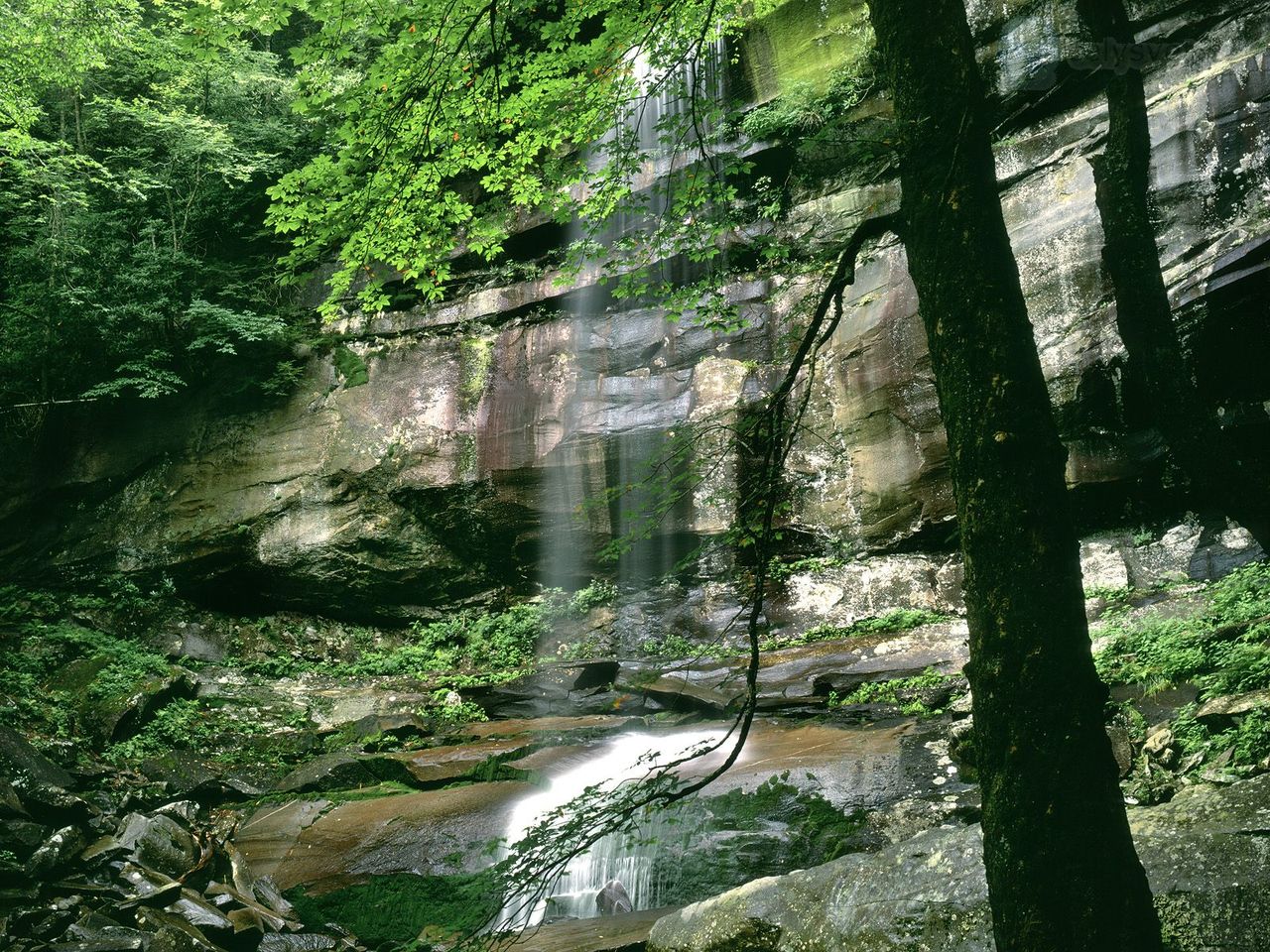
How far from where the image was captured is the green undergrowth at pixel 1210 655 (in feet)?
16.9

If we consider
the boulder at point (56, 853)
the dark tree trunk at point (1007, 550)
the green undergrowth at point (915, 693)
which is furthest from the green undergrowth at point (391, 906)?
the dark tree trunk at point (1007, 550)

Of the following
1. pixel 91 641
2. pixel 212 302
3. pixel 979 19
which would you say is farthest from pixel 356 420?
pixel 979 19

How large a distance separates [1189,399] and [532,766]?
6.99 m

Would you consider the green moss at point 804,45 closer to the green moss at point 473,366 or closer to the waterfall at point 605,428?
the waterfall at point 605,428

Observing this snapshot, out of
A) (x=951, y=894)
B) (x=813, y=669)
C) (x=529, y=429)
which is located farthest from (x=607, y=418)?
(x=951, y=894)

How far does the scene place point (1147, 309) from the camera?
303 inches

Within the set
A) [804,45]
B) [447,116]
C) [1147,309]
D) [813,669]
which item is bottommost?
[813,669]

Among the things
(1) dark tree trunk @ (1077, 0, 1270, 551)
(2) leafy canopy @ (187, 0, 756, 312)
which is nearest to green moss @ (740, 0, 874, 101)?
(1) dark tree trunk @ (1077, 0, 1270, 551)

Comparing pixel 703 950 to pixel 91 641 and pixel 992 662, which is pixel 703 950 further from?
pixel 91 641

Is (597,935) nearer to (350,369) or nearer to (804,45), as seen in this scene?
(350,369)

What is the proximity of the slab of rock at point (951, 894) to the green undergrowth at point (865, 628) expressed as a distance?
7130mm

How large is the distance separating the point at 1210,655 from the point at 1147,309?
10.1 ft

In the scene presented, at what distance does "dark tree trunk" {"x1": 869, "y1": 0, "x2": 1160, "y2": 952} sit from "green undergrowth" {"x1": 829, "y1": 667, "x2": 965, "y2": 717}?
19.9 feet

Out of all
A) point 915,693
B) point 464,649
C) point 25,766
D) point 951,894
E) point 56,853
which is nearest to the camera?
point 951,894
